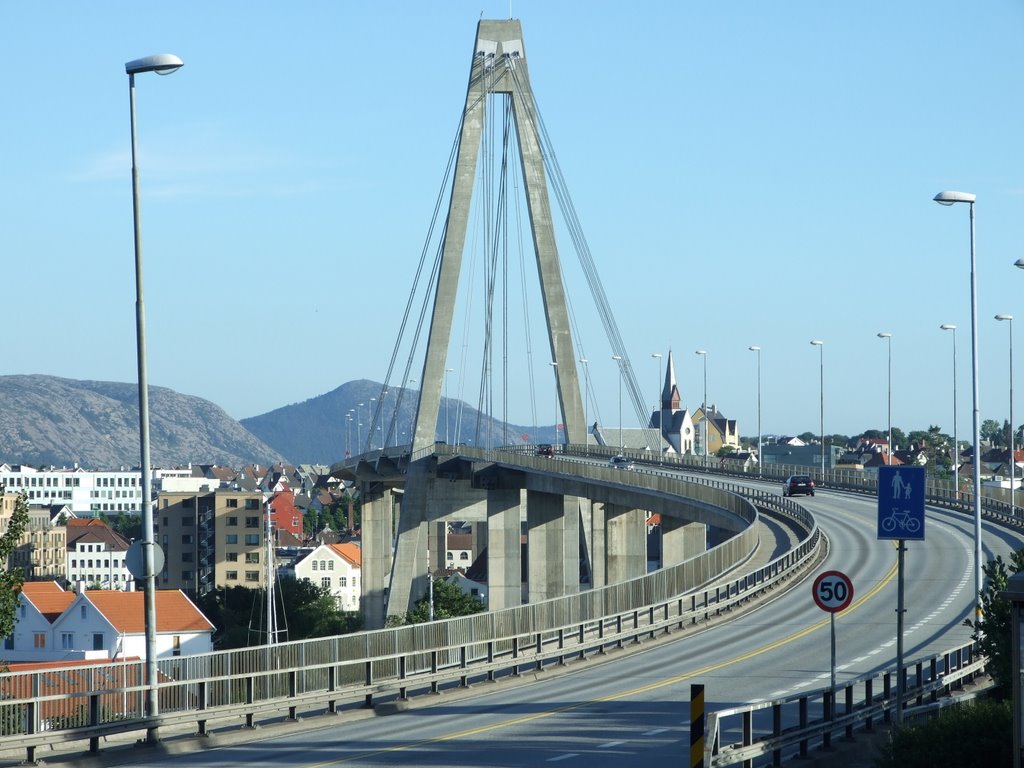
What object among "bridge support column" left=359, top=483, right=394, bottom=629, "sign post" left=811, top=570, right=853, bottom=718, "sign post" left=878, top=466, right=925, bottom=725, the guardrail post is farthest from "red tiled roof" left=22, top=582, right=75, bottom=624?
"sign post" left=878, top=466, right=925, bottom=725

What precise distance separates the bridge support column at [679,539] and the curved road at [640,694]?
75.9 ft

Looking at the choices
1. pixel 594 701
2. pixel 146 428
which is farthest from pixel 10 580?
pixel 594 701

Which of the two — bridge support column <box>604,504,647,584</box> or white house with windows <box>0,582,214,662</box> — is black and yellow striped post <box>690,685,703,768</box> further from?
white house with windows <box>0,582,214,662</box>

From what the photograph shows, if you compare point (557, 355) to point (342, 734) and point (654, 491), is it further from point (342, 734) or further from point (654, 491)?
point (342, 734)

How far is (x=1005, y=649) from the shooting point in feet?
76.6

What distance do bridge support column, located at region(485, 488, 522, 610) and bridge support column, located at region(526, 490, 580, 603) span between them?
258cm

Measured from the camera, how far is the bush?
17984 mm

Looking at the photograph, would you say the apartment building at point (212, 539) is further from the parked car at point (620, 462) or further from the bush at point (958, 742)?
the bush at point (958, 742)

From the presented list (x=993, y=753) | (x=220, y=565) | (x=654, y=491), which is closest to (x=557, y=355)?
(x=654, y=491)

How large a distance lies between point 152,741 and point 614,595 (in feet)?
65.0

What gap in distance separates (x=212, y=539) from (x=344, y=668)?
155 meters

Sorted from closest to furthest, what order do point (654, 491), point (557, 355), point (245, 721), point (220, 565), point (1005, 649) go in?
1. point (1005, 649)
2. point (245, 721)
3. point (654, 491)
4. point (557, 355)
5. point (220, 565)

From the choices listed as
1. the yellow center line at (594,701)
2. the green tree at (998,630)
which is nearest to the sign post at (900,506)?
the green tree at (998,630)

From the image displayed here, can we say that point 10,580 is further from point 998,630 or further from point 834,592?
point 998,630
